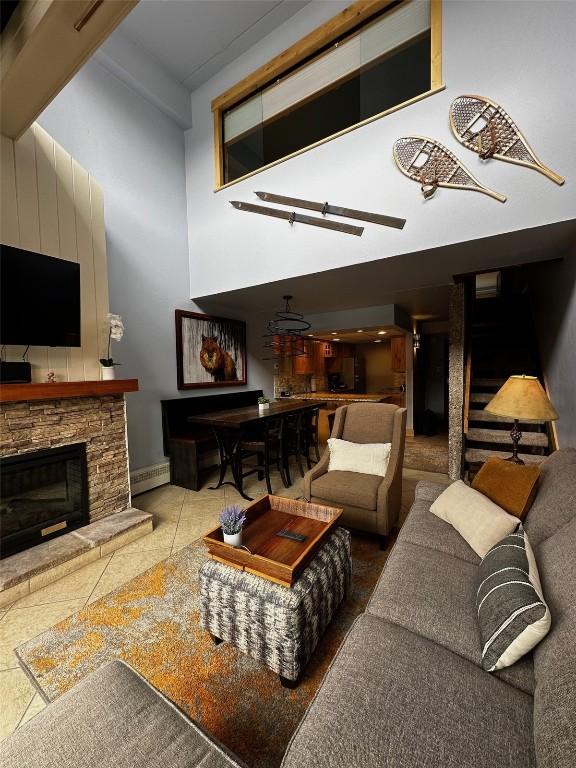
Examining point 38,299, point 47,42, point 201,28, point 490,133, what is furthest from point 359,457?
point 201,28

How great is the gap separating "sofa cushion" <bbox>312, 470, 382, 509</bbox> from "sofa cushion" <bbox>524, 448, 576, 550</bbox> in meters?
0.98

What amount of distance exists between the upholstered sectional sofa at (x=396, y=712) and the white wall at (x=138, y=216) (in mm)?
Result: 3069

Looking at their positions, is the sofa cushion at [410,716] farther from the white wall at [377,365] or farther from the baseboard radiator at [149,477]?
the white wall at [377,365]

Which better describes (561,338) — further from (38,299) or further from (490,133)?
(38,299)

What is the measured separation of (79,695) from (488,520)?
173cm

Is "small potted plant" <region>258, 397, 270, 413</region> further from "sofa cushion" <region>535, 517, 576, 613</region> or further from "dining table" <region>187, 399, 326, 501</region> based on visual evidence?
"sofa cushion" <region>535, 517, 576, 613</region>

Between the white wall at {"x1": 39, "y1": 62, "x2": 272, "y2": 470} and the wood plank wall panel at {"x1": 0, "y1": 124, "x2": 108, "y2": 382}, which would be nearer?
the wood plank wall panel at {"x1": 0, "y1": 124, "x2": 108, "y2": 382}

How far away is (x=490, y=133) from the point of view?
7.80 feet

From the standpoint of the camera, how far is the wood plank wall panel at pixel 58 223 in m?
2.36

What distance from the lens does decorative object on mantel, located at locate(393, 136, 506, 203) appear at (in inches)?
98.7

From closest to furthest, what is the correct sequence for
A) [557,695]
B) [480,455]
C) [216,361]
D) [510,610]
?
[557,695] < [510,610] < [480,455] < [216,361]

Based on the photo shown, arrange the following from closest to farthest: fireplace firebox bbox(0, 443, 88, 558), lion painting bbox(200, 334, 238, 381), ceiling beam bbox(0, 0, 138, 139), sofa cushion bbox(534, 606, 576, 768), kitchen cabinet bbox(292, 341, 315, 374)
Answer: sofa cushion bbox(534, 606, 576, 768), ceiling beam bbox(0, 0, 138, 139), fireplace firebox bbox(0, 443, 88, 558), lion painting bbox(200, 334, 238, 381), kitchen cabinet bbox(292, 341, 315, 374)

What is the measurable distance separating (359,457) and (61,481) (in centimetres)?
244

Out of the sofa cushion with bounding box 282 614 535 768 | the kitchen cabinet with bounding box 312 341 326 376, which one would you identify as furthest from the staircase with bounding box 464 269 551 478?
the kitchen cabinet with bounding box 312 341 326 376
